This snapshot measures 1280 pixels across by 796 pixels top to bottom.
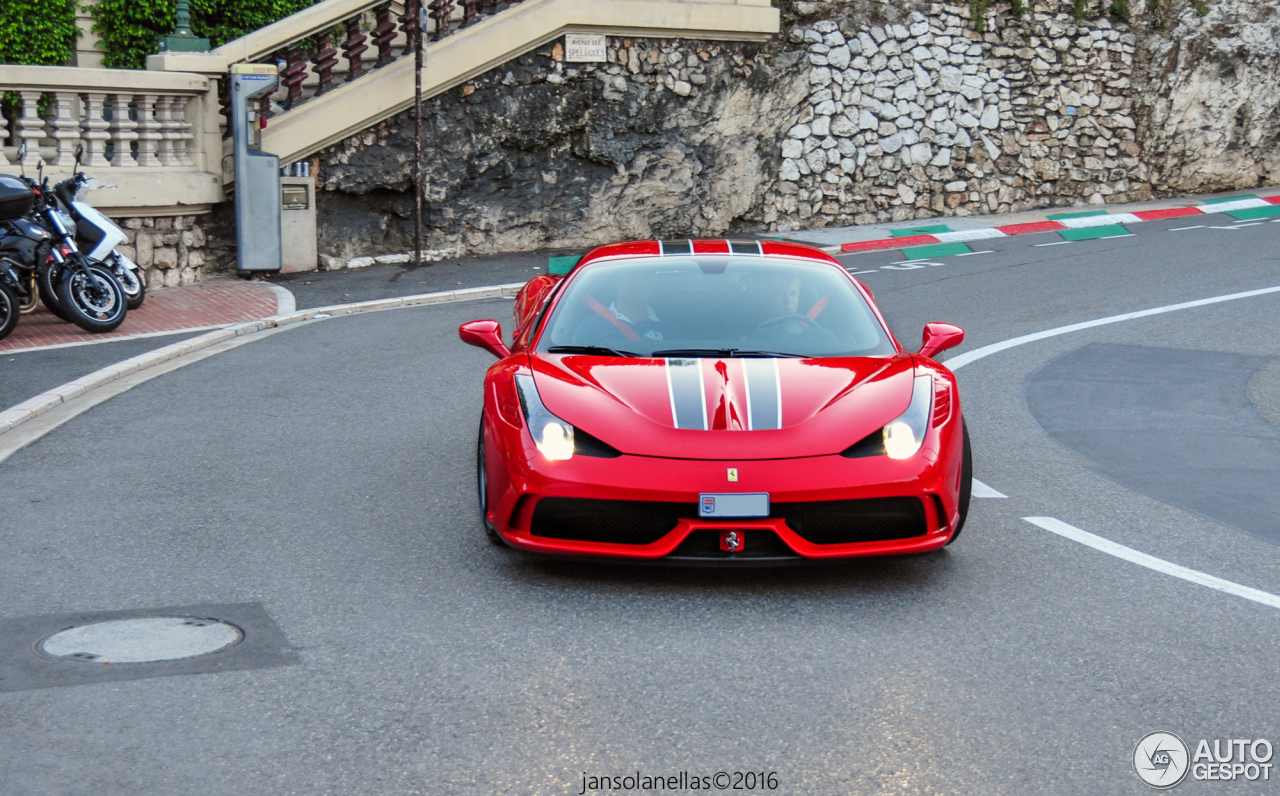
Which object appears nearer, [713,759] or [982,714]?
[713,759]

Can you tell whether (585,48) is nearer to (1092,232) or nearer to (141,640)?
(1092,232)

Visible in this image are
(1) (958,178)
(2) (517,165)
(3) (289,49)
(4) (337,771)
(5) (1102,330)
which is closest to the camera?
(4) (337,771)

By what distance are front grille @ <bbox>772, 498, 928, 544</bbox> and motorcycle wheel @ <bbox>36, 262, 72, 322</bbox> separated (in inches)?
349

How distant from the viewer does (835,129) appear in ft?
68.8

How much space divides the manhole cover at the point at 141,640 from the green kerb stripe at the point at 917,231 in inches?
630

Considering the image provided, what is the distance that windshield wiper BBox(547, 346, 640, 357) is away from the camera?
6137 millimetres

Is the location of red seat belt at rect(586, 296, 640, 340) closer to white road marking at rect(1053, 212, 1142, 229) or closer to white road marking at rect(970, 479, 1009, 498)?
white road marking at rect(970, 479, 1009, 498)

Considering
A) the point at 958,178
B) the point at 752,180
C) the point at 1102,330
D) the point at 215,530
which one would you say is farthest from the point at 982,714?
the point at 958,178

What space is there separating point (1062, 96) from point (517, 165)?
957 cm

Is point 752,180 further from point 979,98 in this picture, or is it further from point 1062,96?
point 1062,96

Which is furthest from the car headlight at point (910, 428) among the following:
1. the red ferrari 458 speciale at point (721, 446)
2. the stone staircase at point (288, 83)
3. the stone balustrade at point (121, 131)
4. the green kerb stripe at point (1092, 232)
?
the green kerb stripe at point (1092, 232)

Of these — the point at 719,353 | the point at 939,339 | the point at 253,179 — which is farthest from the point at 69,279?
the point at 939,339

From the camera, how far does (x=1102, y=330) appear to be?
12.5 meters

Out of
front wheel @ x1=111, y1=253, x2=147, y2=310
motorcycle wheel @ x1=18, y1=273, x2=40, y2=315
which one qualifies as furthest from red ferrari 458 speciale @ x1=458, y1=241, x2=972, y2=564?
front wheel @ x1=111, y1=253, x2=147, y2=310
